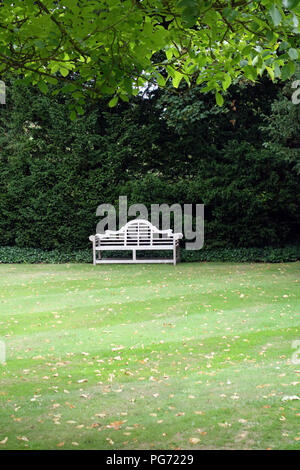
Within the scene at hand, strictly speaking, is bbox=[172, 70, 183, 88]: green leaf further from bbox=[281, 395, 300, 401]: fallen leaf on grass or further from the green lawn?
bbox=[281, 395, 300, 401]: fallen leaf on grass

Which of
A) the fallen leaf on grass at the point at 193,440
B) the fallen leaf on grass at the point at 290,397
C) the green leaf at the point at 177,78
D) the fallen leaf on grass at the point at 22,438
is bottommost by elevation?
the fallen leaf on grass at the point at 22,438

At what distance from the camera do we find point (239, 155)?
16.5 metres

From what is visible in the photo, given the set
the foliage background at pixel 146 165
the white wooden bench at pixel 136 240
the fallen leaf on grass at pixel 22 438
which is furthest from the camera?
the foliage background at pixel 146 165

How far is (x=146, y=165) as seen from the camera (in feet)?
59.7

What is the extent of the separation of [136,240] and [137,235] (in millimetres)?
706

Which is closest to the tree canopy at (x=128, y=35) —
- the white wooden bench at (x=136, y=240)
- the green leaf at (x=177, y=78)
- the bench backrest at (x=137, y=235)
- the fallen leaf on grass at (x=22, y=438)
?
the green leaf at (x=177, y=78)

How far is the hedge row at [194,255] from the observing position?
52.3ft

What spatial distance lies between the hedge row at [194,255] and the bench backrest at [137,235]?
2.18 feet

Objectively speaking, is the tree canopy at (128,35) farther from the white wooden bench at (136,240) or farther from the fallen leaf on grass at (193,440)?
the white wooden bench at (136,240)

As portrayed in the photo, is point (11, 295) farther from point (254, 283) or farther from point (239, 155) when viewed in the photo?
point (239, 155)

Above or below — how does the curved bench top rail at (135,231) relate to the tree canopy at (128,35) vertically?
below

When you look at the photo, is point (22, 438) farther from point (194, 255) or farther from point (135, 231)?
point (194, 255)

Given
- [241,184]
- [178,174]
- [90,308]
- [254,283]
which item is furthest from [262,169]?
[90,308]

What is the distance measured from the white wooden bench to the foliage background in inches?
36.9
